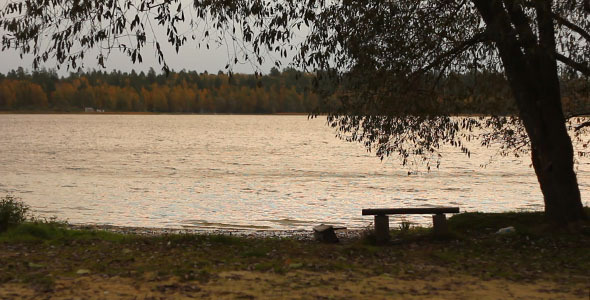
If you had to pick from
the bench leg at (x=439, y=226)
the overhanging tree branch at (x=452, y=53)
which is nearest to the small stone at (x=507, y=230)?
the bench leg at (x=439, y=226)

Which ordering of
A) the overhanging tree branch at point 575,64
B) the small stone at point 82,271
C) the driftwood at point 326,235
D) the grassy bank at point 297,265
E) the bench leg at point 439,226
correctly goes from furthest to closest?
the driftwood at point 326,235 → the bench leg at point 439,226 → the overhanging tree branch at point 575,64 → the small stone at point 82,271 → the grassy bank at point 297,265

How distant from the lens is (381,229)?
552 inches

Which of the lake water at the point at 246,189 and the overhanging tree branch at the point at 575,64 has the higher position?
the overhanging tree branch at the point at 575,64

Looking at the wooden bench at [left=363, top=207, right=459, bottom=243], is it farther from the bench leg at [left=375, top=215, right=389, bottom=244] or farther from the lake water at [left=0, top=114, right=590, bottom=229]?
the lake water at [left=0, top=114, right=590, bottom=229]

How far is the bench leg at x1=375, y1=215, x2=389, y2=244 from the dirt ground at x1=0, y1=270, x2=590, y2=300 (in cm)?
324

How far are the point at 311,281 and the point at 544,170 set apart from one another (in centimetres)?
680

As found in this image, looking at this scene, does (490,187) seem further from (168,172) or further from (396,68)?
(396,68)

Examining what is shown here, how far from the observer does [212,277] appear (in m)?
10.4

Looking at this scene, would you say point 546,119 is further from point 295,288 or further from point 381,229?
point 295,288

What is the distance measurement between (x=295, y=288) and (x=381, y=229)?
4.61 m

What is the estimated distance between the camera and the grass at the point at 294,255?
36.2 feet

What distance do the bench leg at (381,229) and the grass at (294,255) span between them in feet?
0.73

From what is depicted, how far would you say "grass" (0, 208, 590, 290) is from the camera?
11.0 meters

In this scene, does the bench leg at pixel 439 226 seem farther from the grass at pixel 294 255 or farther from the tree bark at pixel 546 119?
the tree bark at pixel 546 119
